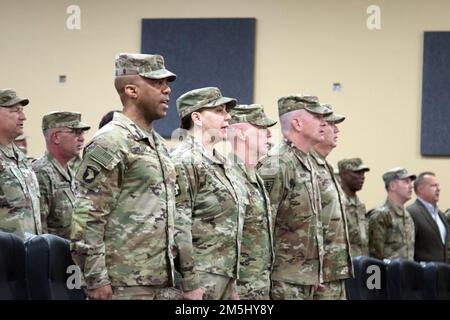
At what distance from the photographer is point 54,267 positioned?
14.1ft

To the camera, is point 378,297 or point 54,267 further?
point 378,297

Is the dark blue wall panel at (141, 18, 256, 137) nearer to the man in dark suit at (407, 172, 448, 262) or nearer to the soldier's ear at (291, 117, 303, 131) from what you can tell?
the man in dark suit at (407, 172, 448, 262)

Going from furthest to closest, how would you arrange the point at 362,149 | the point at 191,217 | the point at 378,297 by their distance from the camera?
the point at 362,149 < the point at 378,297 < the point at 191,217

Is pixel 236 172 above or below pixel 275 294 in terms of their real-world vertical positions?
above

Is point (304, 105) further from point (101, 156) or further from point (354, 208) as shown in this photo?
point (354, 208)

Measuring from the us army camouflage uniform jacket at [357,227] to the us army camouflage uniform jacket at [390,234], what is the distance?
0.37 ft

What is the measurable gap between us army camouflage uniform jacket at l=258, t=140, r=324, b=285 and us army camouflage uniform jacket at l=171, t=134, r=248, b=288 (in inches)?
25.5

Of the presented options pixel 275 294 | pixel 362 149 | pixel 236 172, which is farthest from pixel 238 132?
pixel 362 149

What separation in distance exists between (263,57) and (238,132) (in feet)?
17.4

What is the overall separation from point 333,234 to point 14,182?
5.53 ft

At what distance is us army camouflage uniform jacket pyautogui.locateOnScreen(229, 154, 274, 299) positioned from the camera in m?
4.78

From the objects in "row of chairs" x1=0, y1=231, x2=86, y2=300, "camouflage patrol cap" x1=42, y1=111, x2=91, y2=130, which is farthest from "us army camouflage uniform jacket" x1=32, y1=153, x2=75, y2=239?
"row of chairs" x1=0, y1=231, x2=86, y2=300

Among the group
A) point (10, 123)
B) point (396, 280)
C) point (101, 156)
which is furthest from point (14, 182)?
point (396, 280)
